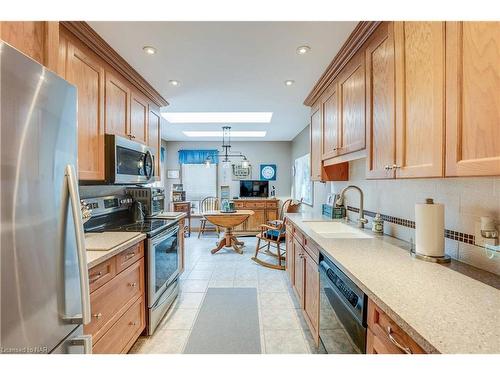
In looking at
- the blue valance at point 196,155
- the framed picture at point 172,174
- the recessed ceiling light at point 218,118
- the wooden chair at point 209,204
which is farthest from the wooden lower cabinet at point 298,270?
the framed picture at point 172,174

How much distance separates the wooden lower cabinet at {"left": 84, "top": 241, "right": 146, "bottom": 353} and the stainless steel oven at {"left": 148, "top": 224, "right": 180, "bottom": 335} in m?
0.08

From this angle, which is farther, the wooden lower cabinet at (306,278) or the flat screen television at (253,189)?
the flat screen television at (253,189)

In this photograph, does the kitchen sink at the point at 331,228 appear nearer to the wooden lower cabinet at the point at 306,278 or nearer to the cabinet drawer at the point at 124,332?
the wooden lower cabinet at the point at 306,278

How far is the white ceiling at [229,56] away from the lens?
1.72m

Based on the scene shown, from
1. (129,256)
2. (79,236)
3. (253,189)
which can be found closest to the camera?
(79,236)

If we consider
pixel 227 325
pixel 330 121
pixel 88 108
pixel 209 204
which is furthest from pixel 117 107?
pixel 209 204

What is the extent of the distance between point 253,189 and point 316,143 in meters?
3.66

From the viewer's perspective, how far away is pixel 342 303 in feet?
4.20

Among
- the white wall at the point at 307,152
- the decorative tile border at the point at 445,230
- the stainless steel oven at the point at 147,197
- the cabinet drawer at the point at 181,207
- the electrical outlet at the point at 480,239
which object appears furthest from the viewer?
the cabinet drawer at the point at 181,207

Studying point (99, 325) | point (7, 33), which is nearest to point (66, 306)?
point (99, 325)

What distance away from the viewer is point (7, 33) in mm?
853

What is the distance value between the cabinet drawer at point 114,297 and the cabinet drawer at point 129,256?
0.13 feet

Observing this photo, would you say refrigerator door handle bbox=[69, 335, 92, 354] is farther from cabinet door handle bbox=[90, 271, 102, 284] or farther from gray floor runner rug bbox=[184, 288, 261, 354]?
gray floor runner rug bbox=[184, 288, 261, 354]

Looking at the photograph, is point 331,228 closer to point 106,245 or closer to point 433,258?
point 433,258
